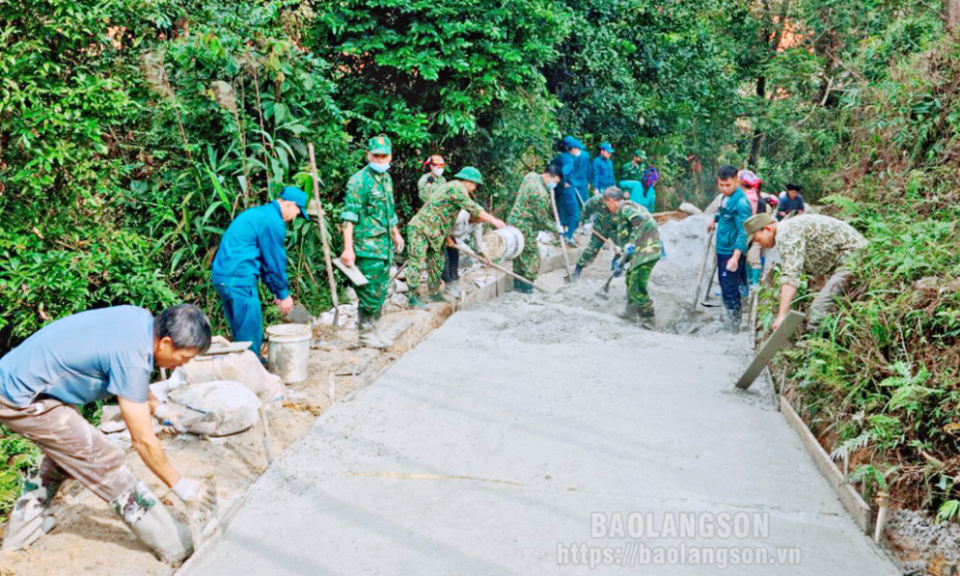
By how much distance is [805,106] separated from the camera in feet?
46.1

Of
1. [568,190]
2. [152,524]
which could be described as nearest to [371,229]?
[152,524]

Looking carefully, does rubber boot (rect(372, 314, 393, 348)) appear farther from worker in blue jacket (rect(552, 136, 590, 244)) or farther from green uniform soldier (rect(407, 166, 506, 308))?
worker in blue jacket (rect(552, 136, 590, 244))

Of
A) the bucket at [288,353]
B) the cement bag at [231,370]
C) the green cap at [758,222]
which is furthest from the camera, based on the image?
the green cap at [758,222]

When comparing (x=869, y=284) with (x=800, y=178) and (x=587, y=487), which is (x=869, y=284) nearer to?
(x=587, y=487)

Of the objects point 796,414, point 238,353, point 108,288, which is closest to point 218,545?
point 238,353

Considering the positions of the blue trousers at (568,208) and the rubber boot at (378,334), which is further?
the blue trousers at (568,208)

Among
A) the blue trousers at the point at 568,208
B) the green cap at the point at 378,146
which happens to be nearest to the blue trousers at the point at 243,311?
the green cap at the point at 378,146

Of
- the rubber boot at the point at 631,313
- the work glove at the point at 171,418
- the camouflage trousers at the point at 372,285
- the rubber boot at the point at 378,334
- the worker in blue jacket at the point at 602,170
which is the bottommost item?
the rubber boot at the point at 631,313

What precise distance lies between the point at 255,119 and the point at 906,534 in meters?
6.68

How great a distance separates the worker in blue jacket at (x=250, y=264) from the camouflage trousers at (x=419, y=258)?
8.50 feet

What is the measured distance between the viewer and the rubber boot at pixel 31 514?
3.39 meters

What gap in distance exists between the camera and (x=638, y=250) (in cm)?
833

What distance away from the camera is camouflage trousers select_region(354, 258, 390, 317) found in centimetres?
669

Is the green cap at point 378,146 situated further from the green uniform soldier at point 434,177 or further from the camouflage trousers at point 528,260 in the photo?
the camouflage trousers at point 528,260
